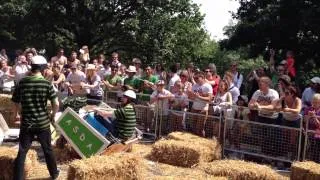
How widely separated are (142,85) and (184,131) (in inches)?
88.3

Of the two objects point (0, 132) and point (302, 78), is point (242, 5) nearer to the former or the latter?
point (302, 78)

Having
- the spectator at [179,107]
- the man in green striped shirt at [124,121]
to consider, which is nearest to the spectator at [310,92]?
the spectator at [179,107]

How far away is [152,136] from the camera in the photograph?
14.4 m

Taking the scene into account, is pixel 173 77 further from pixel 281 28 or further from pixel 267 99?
pixel 281 28

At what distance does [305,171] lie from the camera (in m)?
9.20

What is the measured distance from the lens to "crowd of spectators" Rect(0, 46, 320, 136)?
11.7m

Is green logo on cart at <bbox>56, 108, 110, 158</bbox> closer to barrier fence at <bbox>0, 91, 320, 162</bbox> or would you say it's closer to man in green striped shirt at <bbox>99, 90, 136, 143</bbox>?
man in green striped shirt at <bbox>99, 90, 136, 143</bbox>

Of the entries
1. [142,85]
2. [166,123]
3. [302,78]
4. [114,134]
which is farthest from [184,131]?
[302,78]

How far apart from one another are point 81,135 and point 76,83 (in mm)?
5322

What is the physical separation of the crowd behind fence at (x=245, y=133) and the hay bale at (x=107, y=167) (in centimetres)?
385

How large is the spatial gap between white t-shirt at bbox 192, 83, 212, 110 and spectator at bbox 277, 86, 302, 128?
1910mm

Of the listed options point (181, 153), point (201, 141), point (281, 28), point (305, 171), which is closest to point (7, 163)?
point (181, 153)

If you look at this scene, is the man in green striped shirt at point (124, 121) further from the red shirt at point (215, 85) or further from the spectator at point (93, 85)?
the spectator at point (93, 85)

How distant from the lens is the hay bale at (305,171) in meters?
9.11
